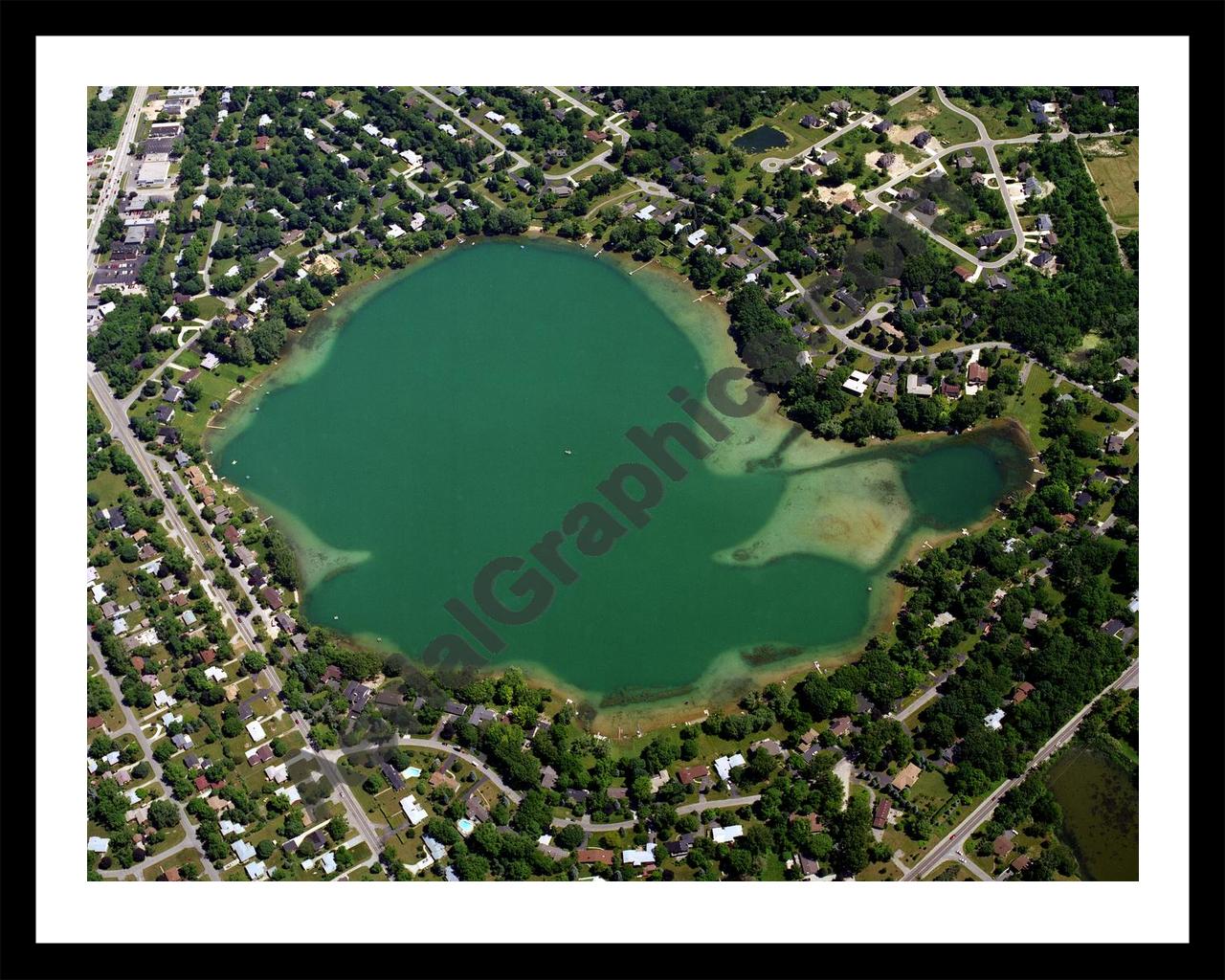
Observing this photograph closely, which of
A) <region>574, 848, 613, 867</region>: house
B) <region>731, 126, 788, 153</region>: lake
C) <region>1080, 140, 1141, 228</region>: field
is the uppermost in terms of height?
<region>731, 126, 788, 153</region>: lake

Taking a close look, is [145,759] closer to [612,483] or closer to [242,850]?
[242,850]

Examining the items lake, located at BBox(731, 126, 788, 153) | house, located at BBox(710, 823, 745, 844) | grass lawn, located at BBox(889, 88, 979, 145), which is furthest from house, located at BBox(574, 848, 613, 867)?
grass lawn, located at BBox(889, 88, 979, 145)

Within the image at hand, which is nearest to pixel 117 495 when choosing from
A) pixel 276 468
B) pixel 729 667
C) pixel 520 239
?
pixel 276 468

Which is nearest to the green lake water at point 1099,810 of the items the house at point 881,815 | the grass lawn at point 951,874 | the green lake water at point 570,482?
the grass lawn at point 951,874

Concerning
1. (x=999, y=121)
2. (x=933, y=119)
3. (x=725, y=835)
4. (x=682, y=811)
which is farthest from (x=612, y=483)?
(x=999, y=121)

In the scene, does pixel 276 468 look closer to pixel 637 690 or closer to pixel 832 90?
pixel 637 690

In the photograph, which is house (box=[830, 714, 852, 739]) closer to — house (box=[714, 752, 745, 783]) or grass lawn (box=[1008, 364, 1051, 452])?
house (box=[714, 752, 745, 783])

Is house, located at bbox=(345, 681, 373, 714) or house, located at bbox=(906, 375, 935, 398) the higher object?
house, located at bbox=(906, 375, 935, 398)

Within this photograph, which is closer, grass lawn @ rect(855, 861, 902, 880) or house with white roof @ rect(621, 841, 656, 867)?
grass lawn @ rect(855, 861, 902, 880)
